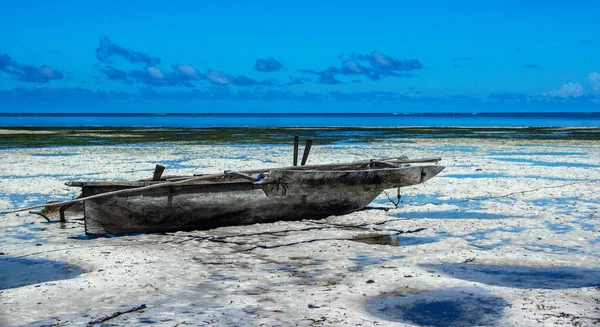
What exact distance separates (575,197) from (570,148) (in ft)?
59.3

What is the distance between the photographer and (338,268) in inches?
307

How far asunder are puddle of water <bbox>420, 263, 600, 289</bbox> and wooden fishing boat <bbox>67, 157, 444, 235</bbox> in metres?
2.27

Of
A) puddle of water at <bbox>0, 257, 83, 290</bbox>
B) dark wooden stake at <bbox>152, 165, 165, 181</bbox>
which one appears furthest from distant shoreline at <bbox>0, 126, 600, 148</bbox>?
puddle of water at <bbox>0, 257, 83, 290</bbox>

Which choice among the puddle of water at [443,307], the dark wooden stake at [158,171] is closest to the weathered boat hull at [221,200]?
the dark wooden stake at [158,171]

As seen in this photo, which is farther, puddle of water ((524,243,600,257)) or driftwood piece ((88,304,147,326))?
puddle of water ((524,243,600,257))

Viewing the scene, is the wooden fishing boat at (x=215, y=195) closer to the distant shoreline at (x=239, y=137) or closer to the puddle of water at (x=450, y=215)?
the puddle of water at (x=450, y=215)

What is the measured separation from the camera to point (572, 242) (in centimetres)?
911

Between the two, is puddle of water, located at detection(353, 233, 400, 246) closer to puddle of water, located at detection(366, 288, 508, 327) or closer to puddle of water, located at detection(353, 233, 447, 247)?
puddle of water, located at detection(353, 233, 447, 247)

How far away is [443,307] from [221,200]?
525 cm

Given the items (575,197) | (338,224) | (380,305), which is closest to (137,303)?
(380,305)

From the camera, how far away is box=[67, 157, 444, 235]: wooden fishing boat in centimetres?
943

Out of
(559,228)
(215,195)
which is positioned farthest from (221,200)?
(559,228)

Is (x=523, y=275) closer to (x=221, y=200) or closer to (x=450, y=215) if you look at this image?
(x=450, y=215)

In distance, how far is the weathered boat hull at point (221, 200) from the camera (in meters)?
9.41
